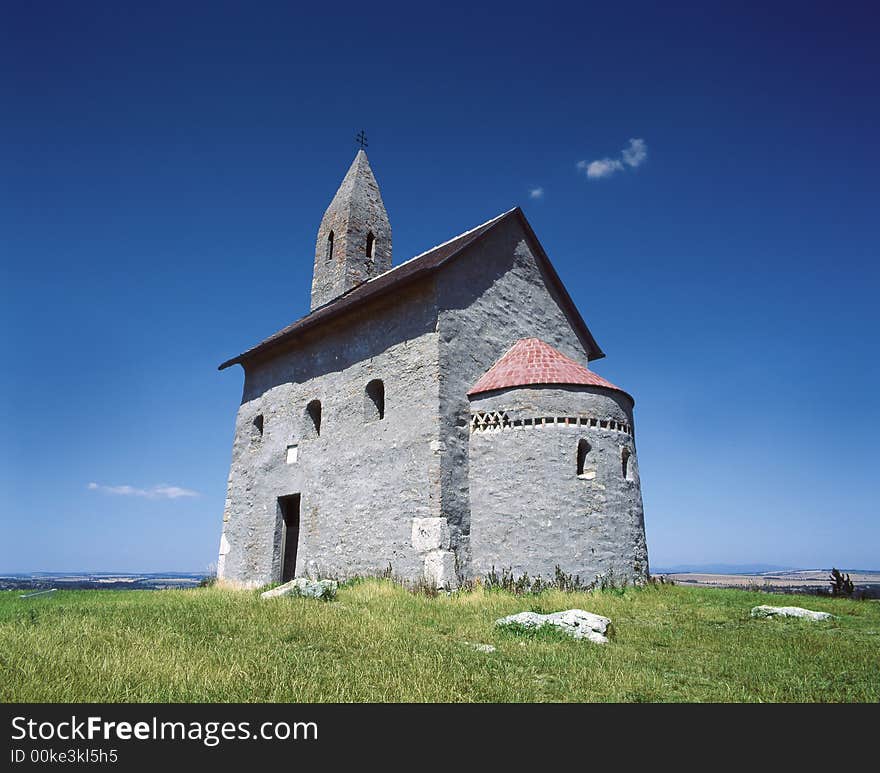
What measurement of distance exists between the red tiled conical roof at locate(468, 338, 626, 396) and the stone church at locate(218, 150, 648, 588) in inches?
2.0

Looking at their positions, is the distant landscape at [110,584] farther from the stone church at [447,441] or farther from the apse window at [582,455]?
the apse window at [582,455]

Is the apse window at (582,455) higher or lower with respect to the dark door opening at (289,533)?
higher

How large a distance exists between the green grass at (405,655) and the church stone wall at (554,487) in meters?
2.68

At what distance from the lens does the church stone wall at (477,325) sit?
14180mm

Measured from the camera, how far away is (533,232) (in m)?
18.2

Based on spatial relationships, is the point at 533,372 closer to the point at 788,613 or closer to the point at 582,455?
the point at 582,455

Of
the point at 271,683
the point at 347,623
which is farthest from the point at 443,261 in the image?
the point at 271,683

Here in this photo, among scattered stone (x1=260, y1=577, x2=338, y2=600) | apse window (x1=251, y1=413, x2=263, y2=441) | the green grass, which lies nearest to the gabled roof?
apse window (x1=251, y1=413, x2=263, y2=441)

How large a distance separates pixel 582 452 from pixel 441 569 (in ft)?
14.5

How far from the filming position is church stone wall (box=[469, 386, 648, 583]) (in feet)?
43.7

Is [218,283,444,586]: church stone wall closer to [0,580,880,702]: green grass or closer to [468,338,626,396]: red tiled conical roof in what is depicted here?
[468,338,626,396]: red tiled conical roof

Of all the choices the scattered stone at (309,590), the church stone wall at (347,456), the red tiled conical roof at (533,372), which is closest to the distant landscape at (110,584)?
the church stone wall at (347,456)
